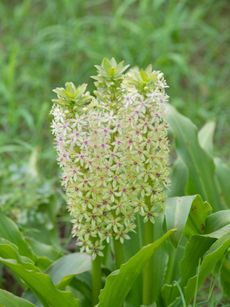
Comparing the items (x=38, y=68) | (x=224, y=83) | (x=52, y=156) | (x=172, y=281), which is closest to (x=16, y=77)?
(x=38, y=68)

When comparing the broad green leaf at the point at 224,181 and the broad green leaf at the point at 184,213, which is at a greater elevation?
the broad green leaf at the point at 224,181

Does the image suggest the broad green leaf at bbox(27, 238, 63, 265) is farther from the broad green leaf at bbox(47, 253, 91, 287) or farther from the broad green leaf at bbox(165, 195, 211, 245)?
the broad green leaf at bbox(165, 195, 211, 245)

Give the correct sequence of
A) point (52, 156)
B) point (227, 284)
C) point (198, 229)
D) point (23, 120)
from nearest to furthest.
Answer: point (198, 229)
point (227, 284)
point (52, 156)
point (23, 120)

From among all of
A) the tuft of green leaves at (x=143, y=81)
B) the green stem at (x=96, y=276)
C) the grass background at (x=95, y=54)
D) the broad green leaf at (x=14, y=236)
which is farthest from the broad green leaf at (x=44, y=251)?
Answer: the grass background at (x=95, y=54)

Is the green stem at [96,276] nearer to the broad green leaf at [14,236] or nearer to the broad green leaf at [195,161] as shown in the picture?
the broad green leaf at [14,236]

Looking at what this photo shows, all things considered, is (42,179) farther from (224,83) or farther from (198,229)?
(224,83)

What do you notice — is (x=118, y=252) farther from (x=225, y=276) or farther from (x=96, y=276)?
(x=225, y=276)

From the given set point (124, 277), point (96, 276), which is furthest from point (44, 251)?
point (124, 277)
